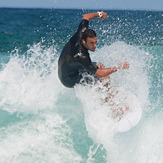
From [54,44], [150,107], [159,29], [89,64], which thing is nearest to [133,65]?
[150,107]

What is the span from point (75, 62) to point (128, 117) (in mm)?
1324

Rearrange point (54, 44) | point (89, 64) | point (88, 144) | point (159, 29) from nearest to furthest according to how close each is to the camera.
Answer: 1. point (89, 64)
2. point (88, 144)
3. point (54, 44)
4. point (159, 29)

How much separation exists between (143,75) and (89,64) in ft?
6.33

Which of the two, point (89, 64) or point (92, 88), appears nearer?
point (89, 64)

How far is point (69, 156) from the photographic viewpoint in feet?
11.7

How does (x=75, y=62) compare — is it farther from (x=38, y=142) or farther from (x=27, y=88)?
(x=27, y=88)

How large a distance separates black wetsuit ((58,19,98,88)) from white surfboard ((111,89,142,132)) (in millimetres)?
953

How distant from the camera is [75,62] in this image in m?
3.46

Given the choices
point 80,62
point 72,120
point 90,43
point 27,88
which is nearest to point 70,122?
point 72,120

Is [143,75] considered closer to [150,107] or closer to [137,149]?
[150,107]

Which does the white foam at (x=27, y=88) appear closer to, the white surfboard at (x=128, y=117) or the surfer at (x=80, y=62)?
the surfer at (x=80, y=62)

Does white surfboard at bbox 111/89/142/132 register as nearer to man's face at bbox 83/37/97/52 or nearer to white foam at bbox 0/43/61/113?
man's face at bbox 83/37/97/52

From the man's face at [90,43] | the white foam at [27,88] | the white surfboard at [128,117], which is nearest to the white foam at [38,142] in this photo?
the white foam at [27,88]

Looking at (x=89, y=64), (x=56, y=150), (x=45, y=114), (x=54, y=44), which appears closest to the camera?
(x=89, y=64)
